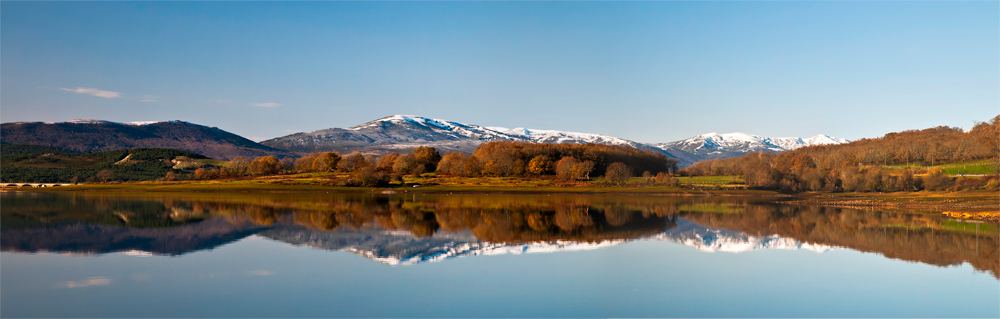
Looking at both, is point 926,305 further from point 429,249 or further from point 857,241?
point 429,249

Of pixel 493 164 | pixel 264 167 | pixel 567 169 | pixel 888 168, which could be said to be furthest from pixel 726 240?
pixel 264 167

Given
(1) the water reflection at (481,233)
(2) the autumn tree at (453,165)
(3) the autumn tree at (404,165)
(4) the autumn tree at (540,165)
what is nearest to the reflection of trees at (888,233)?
(1) the water reflection at (481,233)

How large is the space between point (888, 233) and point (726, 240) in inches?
433

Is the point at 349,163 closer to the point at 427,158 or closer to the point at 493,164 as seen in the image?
the point at 427,158

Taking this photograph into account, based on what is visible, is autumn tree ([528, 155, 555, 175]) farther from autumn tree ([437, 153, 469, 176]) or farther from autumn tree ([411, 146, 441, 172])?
autumn tree ([411, 146, 441, 172])

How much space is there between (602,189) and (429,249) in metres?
64.9

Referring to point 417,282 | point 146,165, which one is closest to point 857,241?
point 417,282

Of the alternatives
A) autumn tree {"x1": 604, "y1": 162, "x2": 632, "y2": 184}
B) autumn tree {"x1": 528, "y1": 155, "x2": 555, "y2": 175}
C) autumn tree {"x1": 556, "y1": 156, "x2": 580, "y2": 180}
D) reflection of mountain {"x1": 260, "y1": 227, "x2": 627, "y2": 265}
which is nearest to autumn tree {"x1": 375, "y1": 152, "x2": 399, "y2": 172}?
autumn tree {"x1": 528, "y1": 155, "x2": 555, "y2": 175}

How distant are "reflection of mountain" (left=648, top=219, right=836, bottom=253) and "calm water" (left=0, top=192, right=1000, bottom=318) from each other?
110 mm

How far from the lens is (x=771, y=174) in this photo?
8538cm

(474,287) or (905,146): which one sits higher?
(905,146)

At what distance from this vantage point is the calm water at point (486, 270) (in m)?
13.5

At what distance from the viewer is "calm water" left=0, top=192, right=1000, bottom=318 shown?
Result: 13.5 metres

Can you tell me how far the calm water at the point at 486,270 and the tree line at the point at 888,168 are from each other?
154 feet
